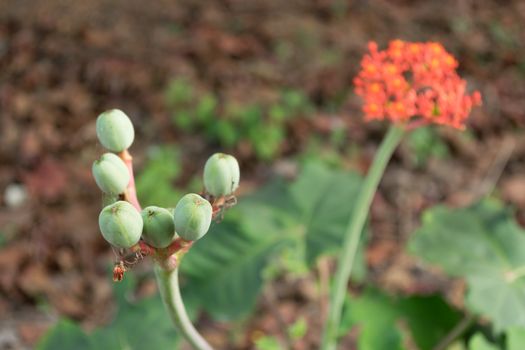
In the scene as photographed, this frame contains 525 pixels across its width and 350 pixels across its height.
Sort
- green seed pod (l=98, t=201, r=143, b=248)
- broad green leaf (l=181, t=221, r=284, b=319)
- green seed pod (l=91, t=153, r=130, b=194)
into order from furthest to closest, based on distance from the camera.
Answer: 1. broad green leaf (l=181, t=221, r=284, b=319)
2. green seed pod (l=91, t=153, r=130, b=194)
3. green seed pod (l=98, t=201, r=143, b=248)

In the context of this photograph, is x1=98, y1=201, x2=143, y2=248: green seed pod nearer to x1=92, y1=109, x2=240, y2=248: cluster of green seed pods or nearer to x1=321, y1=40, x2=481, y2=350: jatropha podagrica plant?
x1=92, y1=109, x2=240, y2=248: cluster of green seed pods

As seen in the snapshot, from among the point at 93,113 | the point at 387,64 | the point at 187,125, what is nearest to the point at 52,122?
the point at 93,113

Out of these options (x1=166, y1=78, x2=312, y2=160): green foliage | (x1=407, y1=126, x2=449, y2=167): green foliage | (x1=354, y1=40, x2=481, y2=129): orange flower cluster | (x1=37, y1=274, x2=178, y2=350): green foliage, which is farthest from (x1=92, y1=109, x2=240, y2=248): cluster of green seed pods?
(x1=407, y1=126, x2=449, y2=167): green foliage

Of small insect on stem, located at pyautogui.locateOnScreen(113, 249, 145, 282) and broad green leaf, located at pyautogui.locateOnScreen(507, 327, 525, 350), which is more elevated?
small insect on stem, located at pyautogui.locateOnScreen(113, 249, 145, 282)

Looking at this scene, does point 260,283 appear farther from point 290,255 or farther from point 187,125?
point 187,125

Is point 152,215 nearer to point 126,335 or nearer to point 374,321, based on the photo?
point 126,335
